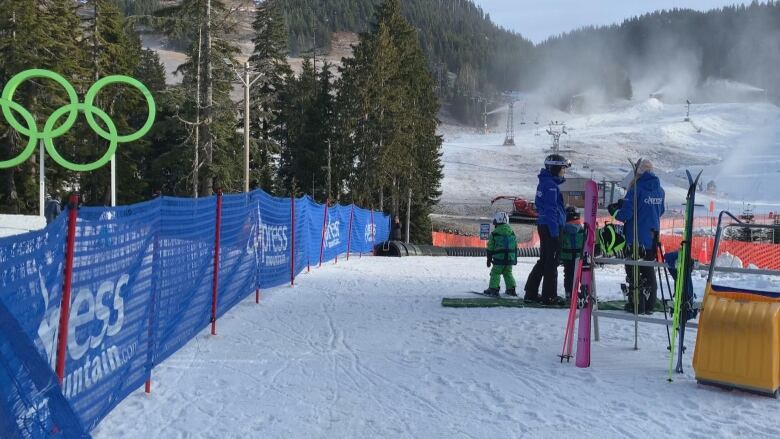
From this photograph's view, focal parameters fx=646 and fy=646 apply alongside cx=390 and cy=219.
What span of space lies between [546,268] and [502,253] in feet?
3.78

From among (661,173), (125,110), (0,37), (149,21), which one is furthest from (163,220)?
(661,173)

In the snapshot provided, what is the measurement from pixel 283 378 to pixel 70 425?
2846mm

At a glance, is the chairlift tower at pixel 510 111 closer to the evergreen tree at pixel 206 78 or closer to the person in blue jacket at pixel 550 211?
the evergreen tree at pixel 206 78

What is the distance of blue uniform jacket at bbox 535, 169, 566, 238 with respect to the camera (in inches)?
366

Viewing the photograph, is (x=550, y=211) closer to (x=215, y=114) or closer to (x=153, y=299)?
(x=153, y=299)

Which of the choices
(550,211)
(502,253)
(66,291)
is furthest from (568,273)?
(66,291)

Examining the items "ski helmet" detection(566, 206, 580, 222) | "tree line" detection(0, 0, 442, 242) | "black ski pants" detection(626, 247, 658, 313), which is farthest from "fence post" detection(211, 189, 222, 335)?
"tree line" detection(0, 0, 442, 242)

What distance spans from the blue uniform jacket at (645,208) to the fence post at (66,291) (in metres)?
6.34

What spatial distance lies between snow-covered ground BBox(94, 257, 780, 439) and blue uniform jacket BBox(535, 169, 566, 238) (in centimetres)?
132

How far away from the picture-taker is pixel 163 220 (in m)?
5.82

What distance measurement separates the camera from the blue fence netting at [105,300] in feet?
9.21

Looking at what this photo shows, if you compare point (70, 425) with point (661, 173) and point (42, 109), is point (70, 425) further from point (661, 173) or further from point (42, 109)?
point (661, 173)

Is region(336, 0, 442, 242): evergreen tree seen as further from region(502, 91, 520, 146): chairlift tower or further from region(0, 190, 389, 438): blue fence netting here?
region(502, 91, 520, 146): chairlift tower

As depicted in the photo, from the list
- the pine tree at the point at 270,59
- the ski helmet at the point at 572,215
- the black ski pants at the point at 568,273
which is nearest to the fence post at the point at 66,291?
the black ski pants at the point at 568,273
